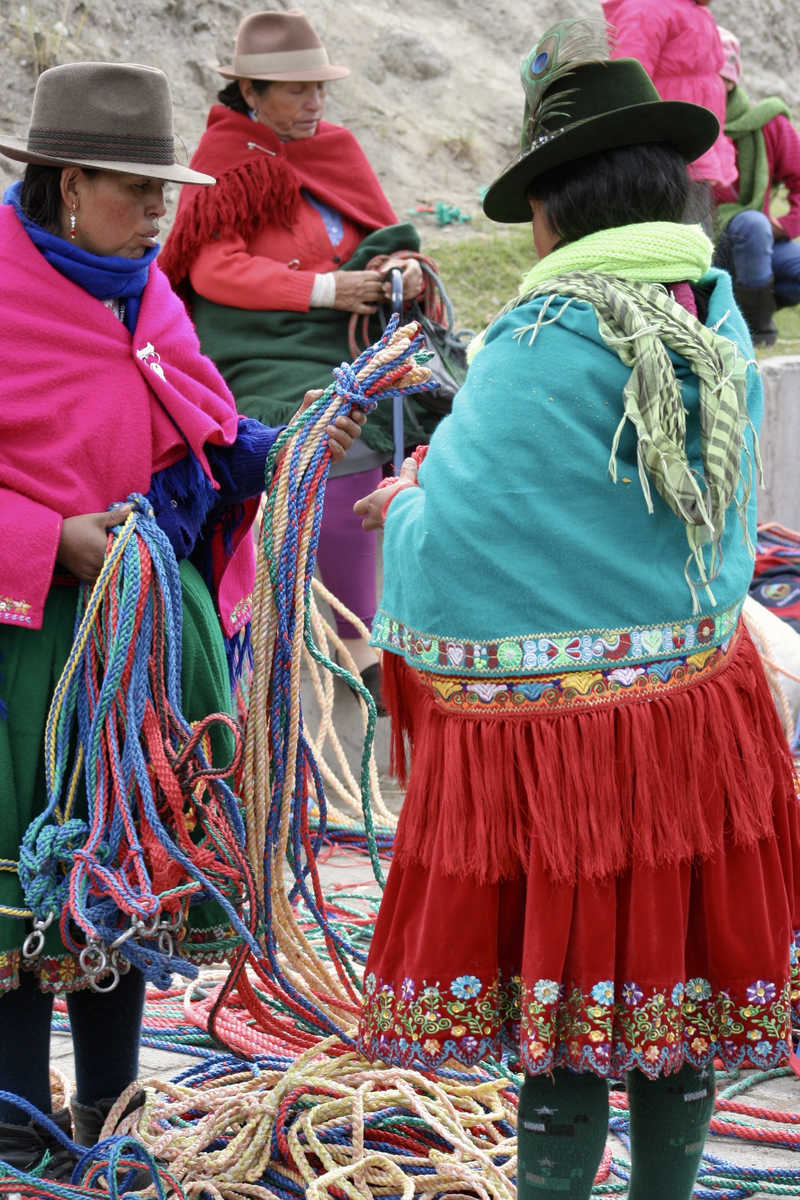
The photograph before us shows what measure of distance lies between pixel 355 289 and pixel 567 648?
8.63 ft

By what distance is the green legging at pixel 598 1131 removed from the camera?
6.31 ft

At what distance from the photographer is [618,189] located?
2.00m

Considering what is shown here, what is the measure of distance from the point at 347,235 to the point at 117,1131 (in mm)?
2913

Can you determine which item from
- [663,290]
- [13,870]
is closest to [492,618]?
[663,290]

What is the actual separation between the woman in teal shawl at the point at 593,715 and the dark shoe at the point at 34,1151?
0.72m

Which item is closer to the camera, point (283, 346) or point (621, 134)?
point (621, 134)

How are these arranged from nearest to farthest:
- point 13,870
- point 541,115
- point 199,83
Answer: point 541,115, point 13,870, point 199,83

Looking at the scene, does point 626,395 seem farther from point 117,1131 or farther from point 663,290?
point 117,1131

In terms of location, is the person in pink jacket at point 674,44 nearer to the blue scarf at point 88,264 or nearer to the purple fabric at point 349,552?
the purple fabric at point 349,552

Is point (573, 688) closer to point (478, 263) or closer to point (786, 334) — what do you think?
point (478, 263)

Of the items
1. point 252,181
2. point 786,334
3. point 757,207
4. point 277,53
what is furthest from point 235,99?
point 786,334

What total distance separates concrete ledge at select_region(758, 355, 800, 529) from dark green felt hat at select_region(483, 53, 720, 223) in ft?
17.4

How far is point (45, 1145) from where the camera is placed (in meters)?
2.40

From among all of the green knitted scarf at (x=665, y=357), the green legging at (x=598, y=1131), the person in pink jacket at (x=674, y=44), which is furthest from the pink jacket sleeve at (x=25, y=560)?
the person in pink jacket at (x=674, y=44)
